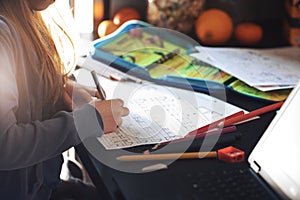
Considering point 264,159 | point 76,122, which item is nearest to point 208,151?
point 264,159

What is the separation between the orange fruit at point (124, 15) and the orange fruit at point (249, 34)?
0.97ft

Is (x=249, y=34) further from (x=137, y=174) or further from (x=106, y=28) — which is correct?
(x=137, y=174)

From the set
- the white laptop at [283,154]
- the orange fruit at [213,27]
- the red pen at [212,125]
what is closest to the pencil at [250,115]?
the red pen at [212,125]

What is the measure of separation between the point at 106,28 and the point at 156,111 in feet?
1.69

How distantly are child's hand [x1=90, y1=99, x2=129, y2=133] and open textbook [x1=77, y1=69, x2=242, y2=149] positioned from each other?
0.02 metres

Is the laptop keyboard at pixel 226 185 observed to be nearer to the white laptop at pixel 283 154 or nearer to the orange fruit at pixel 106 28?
the white laptop at pixel 283 154

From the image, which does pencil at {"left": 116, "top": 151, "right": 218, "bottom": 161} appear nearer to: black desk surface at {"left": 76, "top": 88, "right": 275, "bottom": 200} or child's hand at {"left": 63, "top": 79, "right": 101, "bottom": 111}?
black desk surface at {"left": 76, "top": 88, "right": 275, "bottom": 200}

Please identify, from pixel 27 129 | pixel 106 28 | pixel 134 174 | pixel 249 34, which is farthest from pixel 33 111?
pixel 249 34

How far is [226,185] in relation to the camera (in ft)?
2.35

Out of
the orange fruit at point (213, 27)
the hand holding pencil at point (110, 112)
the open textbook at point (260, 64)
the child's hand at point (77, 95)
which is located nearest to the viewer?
the hand holding pencil at point (110, 112)

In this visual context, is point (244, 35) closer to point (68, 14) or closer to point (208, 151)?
point (68, 14)

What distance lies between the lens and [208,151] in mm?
809

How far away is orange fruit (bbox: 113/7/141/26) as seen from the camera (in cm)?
142

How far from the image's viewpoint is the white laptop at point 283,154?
0.72 metres
